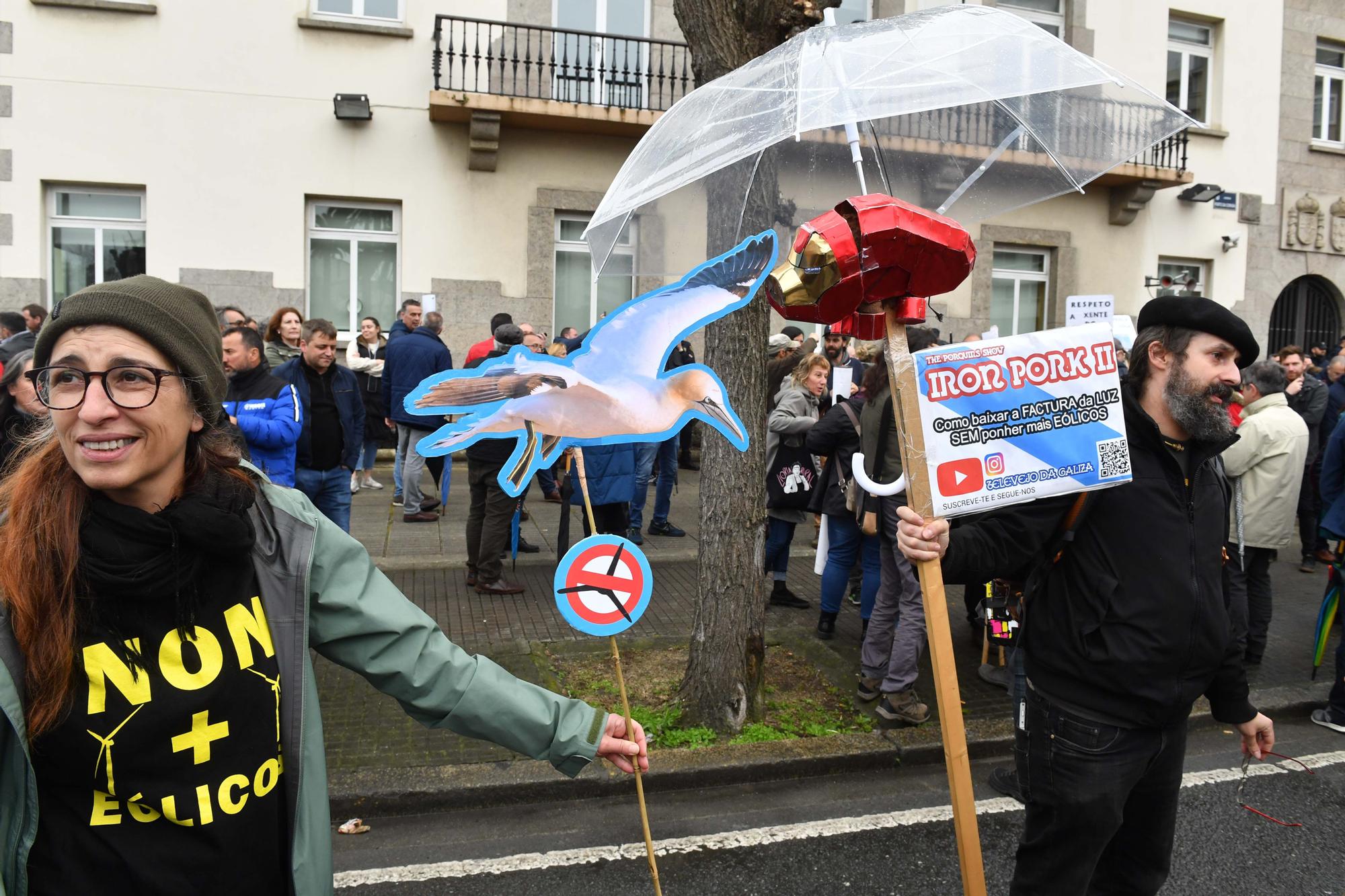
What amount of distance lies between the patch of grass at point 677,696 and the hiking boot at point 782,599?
3.57ft

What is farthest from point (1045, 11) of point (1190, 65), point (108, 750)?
point (108, 750)

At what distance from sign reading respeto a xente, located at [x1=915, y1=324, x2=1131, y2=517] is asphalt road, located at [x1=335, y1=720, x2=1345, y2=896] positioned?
69.1 inches

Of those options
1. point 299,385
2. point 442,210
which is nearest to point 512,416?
point 299,385

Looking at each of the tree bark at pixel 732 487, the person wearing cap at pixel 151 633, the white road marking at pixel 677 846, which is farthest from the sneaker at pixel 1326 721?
the person wearing cap at pixel 151 633

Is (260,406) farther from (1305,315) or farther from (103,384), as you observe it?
(1305,315)

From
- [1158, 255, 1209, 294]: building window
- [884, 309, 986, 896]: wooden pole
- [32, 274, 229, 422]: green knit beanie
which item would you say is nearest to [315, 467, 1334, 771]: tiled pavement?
[884, 309, 986, 896]: wooden pole

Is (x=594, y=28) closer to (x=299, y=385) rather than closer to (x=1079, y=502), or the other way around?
(x=299, y=385)

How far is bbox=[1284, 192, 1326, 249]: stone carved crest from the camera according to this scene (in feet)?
51.7

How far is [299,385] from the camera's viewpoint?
19.1 feet

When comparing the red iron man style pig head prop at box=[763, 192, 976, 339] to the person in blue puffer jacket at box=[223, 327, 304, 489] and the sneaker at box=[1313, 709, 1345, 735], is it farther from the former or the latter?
the sneaker at box=[1313, 709, 1345, 735]

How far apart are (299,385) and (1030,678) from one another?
4794 mm

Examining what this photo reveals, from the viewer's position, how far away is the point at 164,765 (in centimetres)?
152

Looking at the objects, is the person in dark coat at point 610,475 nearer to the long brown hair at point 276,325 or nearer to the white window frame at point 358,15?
the long brown hair at point 276,325

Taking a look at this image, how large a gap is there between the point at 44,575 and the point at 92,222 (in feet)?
38.9
